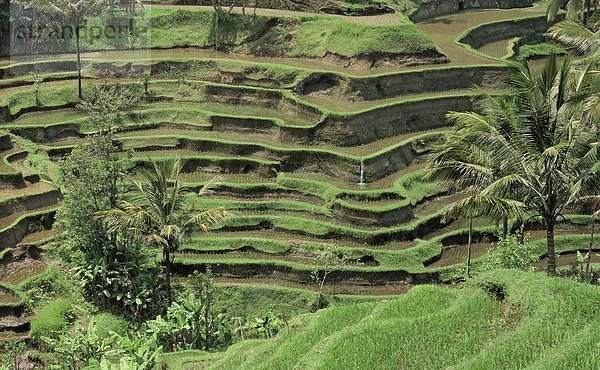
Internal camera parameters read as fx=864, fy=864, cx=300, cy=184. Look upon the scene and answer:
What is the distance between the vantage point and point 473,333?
49.5ft

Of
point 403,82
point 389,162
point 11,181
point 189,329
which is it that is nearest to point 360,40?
point 403,82

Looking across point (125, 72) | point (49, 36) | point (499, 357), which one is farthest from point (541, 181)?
point (49, 36)

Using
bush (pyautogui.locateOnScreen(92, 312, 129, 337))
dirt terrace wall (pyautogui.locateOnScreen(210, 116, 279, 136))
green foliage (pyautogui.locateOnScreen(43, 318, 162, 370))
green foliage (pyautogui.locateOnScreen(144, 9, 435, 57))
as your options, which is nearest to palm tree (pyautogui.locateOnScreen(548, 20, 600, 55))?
green foliage (pyautogui.locateOnScreen(43, 318, 162, 370))

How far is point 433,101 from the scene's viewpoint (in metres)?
38.2

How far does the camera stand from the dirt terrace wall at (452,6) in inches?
2084

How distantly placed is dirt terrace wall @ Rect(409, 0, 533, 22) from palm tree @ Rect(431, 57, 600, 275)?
32515 millimetres

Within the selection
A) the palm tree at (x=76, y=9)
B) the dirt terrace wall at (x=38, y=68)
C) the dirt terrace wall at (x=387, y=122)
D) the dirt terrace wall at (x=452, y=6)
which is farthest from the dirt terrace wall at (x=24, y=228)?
the dirt terrace wall at (x=452, y=6)

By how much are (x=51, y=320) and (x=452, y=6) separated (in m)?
37.5

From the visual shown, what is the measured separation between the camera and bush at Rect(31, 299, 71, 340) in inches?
1001

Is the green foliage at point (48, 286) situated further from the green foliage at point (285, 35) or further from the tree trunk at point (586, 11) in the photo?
the tree trunk at point (586, 11)

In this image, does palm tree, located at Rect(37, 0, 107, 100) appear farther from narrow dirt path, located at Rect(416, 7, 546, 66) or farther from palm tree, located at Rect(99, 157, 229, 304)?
narrow dirt path, located at Rect(416, 7, 546, 66)

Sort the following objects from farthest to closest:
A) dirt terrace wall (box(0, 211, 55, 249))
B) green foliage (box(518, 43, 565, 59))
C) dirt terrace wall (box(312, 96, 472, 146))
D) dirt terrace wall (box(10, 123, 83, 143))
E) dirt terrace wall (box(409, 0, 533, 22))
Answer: dirt terrace wall (box(409, 0, 533, 22)) < green foliage (box(518, 43, 565, 59)) < dirt terrace wall (box(10, 123, 83, 143)) < dirt terrace wall (box(312, 96, 472, 146)) < dirt terrace wall (box(0, 211, 55, 249))

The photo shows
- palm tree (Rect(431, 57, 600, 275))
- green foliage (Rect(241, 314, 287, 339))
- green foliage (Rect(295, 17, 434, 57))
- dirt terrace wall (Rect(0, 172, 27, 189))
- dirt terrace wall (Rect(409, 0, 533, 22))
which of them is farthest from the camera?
dirt terrace wall (Rect(409, 0, 533, 22))

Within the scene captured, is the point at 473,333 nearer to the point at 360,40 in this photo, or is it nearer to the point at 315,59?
the point at 360,40
